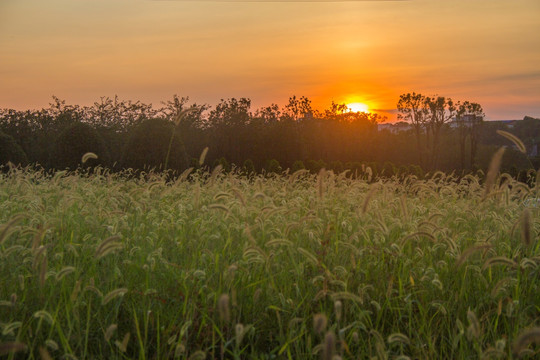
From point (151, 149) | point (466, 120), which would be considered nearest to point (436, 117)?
point (466, 120)

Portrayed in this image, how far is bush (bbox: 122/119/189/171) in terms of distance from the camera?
13.9 metres

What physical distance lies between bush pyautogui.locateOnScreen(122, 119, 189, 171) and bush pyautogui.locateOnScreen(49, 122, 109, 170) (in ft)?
5.10

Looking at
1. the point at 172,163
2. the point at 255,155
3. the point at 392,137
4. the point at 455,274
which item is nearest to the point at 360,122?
the point at 392,137

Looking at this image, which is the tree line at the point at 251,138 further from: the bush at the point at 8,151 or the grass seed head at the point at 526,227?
the grass seed head at the point at 526,227

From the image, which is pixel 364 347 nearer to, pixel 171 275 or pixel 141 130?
pixel 171 275

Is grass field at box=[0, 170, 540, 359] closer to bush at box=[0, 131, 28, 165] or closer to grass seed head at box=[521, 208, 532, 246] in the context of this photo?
grass seed head at box=[521, 208, 532, 246]

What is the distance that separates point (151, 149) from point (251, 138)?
27.9 ft

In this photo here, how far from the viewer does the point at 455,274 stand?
4.48 m

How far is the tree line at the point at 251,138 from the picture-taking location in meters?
15.4

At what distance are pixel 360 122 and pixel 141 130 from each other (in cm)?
1416

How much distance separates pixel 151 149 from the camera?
45.8ft

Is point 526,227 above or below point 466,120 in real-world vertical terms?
below

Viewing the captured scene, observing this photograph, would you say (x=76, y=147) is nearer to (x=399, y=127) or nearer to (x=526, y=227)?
(x=526, y=227)

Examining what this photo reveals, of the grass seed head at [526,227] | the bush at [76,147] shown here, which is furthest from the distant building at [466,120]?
the grass seed head at [526,227]
